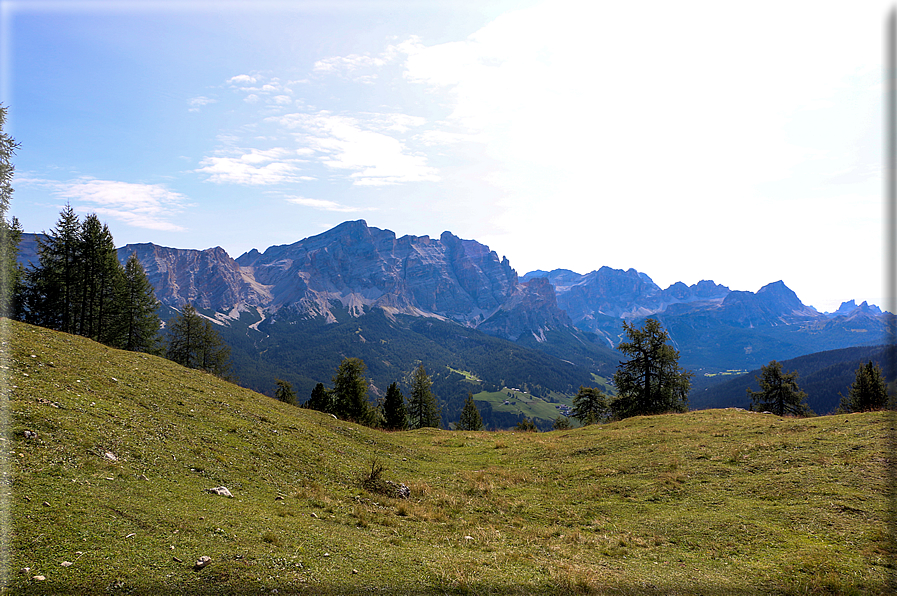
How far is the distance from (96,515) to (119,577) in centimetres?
309

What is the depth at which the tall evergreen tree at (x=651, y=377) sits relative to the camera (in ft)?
187

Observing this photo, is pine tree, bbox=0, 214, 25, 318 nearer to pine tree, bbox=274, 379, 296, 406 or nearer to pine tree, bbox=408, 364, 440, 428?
pine tree, bbox=274, 379, 296, 406

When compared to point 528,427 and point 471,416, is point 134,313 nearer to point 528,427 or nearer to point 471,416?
point 471,416

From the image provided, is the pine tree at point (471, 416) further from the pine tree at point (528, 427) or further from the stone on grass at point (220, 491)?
the stone on grass at point (220, 491)

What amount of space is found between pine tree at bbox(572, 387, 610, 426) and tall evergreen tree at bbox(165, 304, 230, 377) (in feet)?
219

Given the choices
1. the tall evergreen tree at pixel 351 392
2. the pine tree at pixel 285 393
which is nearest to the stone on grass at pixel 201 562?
the tall evergreen tree at pixel 351 392

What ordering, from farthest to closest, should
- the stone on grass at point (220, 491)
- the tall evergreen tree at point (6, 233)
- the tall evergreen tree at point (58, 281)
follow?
the tall evergreen tree at point (58, 281), the tall evergreen tree at point (6, 233), the stone on grass at point (220, 491)

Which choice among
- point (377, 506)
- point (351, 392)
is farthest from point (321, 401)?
point (377, 506)

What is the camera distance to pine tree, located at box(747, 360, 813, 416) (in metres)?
59.2

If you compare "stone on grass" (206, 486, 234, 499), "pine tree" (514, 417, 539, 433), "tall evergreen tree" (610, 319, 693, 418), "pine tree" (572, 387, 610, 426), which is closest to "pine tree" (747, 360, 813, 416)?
"tall evergreen tree" (610, 319, 693, 418)

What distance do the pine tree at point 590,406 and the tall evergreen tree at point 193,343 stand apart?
219 feet

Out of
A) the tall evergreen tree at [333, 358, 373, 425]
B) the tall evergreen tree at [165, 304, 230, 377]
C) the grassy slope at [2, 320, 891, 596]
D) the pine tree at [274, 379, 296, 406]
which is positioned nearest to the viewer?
the grassy slope at [2, 320, 891, 596]

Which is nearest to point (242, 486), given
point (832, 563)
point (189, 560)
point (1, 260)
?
point (189, 560)

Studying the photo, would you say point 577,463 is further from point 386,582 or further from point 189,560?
point 189,560
